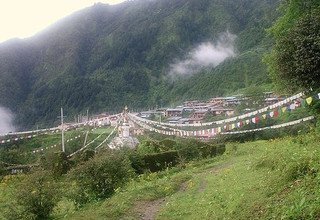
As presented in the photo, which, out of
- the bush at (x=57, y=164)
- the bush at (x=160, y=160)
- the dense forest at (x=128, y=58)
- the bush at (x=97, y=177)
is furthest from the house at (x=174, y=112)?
the bush at (x=97, y=177)

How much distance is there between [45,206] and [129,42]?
148353 millimetres

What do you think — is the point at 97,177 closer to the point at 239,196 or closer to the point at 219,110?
the point at 239,196

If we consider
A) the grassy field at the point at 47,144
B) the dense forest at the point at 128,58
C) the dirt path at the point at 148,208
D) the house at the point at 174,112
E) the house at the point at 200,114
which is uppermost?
the dense forest at the point at 128,58

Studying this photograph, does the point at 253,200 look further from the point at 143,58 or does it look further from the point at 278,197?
the point at 143,58

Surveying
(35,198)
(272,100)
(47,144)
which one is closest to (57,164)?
(35,198)

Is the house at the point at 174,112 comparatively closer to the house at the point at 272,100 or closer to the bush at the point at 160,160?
the house at the point at 272,100

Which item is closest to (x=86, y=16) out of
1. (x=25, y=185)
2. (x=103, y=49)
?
(x=103, y=49)

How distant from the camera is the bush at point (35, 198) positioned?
46.6 feet

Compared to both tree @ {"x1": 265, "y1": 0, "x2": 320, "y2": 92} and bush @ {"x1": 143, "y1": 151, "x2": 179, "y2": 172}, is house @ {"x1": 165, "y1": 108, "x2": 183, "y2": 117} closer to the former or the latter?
bush @ {"x1": 143, "y1": 151, "x2": 179, "y2": 172}

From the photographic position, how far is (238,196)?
35.2 feet

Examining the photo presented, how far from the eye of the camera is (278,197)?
28.4 feet

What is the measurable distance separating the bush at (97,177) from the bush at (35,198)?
1.13 meters

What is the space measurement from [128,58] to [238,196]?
14420 centimetres

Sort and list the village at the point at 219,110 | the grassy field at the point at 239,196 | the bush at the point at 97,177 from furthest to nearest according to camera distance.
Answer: the village at the point at 219,110
the bush at the point at 97,177
the grassy field at the point at 239,196
